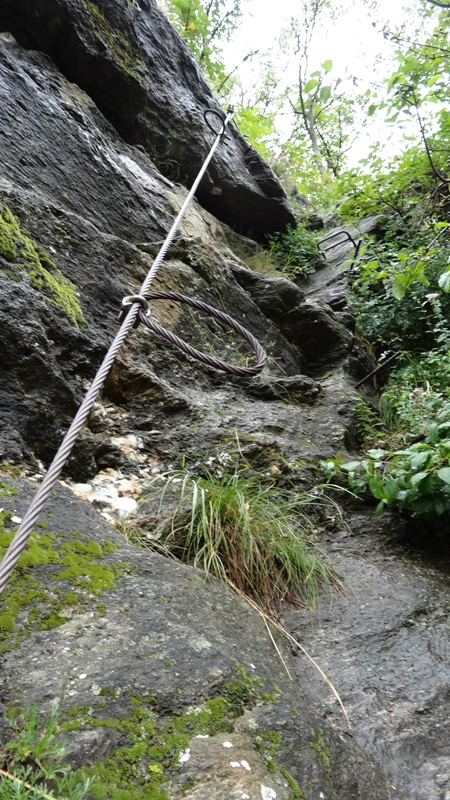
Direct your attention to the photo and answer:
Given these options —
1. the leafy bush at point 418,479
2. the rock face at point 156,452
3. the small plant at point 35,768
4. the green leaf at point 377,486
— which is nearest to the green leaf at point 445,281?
the leafy bush at point 418,479

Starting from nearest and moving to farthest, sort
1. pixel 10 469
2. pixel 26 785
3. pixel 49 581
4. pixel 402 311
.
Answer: pixel 26 785
pixel 49 581
pixel 10 469
pixel 402 311

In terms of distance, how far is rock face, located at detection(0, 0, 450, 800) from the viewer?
1.23 meters

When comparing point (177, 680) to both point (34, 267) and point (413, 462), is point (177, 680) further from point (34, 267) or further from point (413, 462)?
point (34, 267)

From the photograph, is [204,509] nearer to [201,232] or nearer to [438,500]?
[438,500]

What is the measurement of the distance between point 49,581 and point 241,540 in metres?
0.96

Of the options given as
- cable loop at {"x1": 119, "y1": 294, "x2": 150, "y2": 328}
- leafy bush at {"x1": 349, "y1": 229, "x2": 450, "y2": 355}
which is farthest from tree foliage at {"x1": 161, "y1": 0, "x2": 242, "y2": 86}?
cable loop at {"x1": 119, "y1": 294, "x2": 150, "y2": 328}

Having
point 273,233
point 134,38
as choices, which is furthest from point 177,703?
point 273,233

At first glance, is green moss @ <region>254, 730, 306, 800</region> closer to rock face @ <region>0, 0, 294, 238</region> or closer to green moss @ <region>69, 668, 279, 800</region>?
green moss @ <region>69, 668, 279, 800</region>

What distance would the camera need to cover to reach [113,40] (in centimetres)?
449

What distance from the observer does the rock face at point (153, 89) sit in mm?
4074

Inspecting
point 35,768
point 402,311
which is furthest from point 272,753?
point 402,311

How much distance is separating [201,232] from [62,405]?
11.0 feet

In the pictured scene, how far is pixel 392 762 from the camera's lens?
1.50 metres

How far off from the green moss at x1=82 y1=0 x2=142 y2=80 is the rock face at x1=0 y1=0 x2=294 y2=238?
0.03ft
